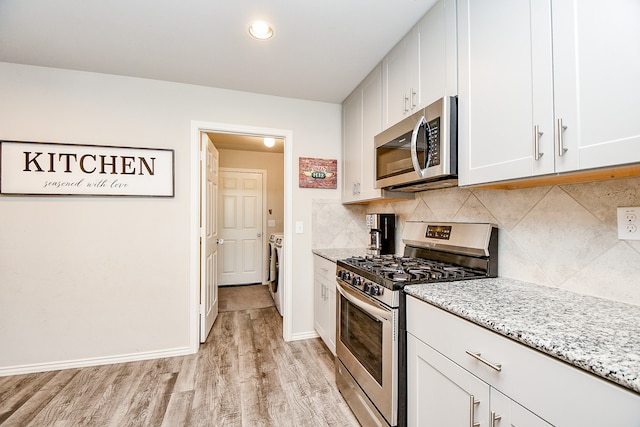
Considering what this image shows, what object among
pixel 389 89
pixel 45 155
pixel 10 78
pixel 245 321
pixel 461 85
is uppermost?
pixel 10 78

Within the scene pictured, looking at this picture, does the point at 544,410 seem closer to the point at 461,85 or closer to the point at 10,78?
the point at 461,85

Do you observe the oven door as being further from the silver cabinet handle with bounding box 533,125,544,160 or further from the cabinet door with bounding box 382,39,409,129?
the cabinet door with bounding box 382,39,409,129

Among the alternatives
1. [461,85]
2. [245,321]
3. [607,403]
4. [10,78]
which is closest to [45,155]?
[10,78]

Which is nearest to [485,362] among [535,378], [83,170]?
[535,378]

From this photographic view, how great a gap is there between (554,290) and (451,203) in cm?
78

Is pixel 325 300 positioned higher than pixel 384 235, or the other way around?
pixel 384 235

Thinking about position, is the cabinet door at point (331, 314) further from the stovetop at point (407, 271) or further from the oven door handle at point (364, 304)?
the stovetop at point (407, 271)

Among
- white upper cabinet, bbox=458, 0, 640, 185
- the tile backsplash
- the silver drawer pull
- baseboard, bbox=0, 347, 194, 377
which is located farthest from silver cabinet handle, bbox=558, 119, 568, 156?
baseboard, bbox=0, 347, 194, 377

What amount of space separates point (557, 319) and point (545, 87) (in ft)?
2.57

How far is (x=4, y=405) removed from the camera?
1790mm

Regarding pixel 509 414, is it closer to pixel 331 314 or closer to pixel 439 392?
pixel 439 392

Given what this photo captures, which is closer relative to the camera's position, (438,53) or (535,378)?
(535,378)

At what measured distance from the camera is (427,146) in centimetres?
149

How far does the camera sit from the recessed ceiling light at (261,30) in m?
1.73
